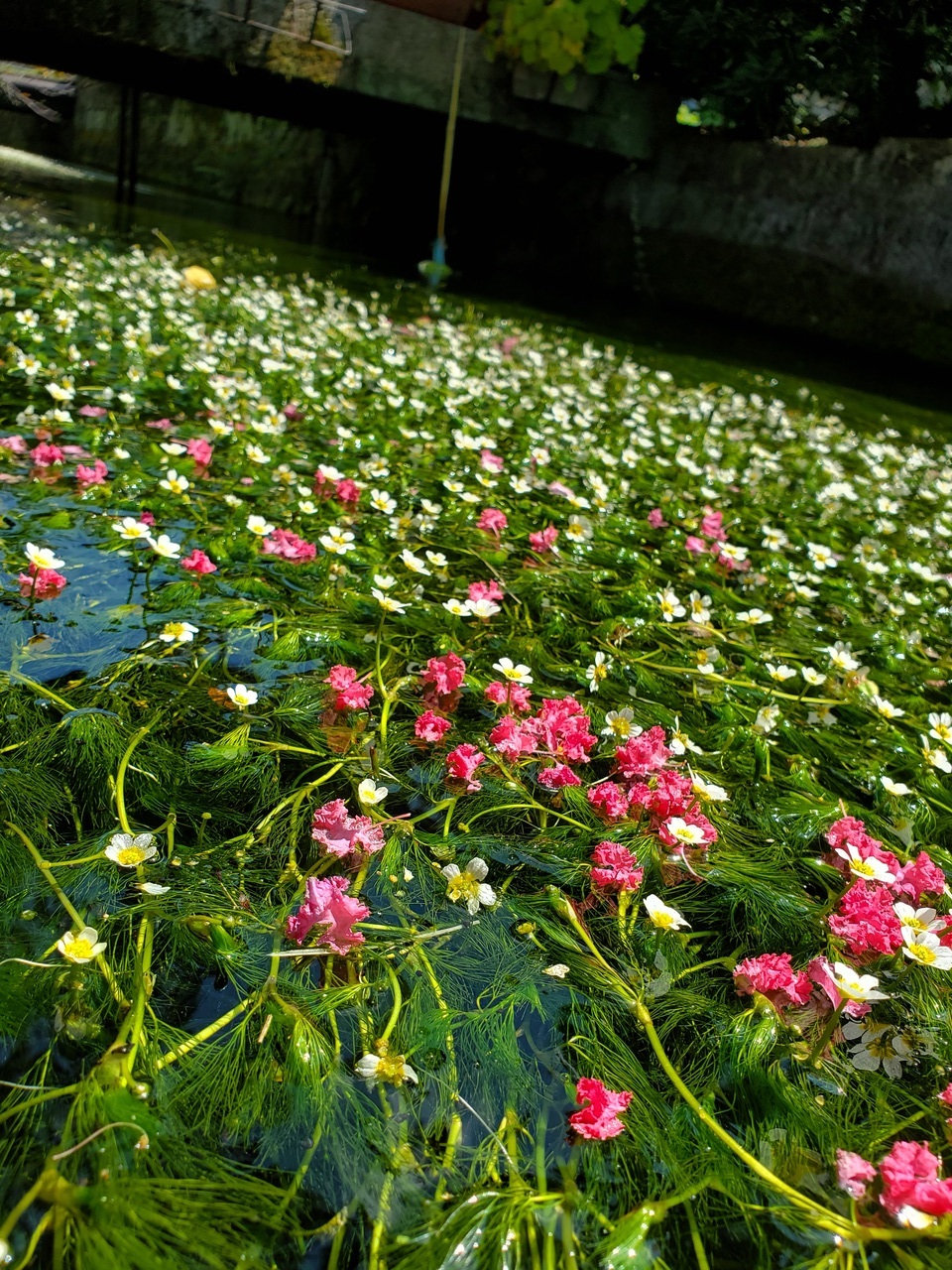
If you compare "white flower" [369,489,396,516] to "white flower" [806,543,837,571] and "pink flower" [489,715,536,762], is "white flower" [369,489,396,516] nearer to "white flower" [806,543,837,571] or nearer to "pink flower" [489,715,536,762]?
"pink flower" [489,715,536,762]

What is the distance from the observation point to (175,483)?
99.6 inches

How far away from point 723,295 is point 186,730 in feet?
27.6

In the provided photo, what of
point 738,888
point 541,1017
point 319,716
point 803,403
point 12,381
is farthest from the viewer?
point 803,403

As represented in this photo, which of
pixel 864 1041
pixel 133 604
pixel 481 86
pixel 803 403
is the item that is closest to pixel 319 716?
pixel 133 604

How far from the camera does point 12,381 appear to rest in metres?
3.20

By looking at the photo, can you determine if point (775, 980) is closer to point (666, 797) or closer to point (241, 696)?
point (666, 797)

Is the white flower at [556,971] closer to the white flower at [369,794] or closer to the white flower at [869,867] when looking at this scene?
the white flower at [369,794]

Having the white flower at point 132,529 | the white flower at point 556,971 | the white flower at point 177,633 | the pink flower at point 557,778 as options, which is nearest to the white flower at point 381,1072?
the white flower at point 556,971

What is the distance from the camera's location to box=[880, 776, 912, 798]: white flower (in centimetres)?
182

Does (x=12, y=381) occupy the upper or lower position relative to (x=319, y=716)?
upper

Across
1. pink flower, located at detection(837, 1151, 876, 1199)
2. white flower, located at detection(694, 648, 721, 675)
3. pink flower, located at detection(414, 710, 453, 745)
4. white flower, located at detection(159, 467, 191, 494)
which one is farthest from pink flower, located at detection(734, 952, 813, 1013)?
white flower, located at detection(159, 467, 191, 494)

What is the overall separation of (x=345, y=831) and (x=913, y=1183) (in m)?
0.84

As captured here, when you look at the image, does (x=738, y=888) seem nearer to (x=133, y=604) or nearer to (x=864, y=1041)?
(x=864, y=1041)

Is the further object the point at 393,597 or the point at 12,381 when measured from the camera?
the point at 12,381
